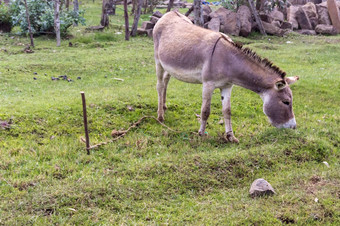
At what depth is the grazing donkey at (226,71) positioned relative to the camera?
6055mm

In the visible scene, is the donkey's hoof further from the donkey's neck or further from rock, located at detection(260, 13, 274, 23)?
rock, located at detection(260, 13, 274, 23)

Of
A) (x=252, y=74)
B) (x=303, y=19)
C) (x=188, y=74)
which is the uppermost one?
(x=303, y=19)

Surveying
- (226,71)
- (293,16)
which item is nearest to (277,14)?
(293,16)

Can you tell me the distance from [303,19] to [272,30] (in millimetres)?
4067

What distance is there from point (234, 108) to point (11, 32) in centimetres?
1367

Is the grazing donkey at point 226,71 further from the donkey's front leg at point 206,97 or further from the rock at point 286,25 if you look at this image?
the rock at point 286,25

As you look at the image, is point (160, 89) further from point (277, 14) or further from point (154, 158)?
point (277, 14)

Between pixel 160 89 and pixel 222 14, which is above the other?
pixel 222 14

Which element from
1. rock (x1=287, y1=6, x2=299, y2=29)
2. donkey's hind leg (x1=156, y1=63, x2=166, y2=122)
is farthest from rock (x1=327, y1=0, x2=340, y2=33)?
donkey's hind leg (x1=156, y1=63, x2=166, y2=122)

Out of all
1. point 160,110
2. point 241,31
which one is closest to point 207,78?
point 160,110

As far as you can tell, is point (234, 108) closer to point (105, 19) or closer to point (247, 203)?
point (247, 203)

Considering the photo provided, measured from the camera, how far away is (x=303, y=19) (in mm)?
21297

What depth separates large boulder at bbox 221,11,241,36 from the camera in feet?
57.5

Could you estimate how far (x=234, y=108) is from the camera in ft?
28.0
